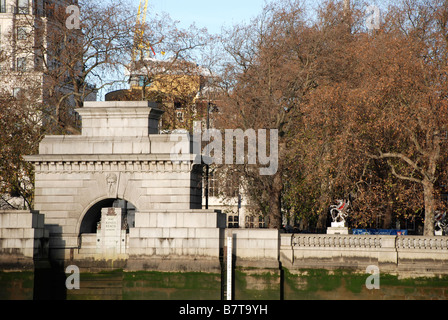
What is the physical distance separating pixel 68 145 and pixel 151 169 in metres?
4.06

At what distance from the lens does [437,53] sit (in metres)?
41.1

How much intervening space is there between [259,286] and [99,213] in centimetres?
891

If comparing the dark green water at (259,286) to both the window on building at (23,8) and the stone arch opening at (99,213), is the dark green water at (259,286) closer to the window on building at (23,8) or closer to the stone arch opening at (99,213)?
the stone arch opening at (99,213)

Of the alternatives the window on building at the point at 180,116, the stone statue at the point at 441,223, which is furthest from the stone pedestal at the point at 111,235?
the window on building at the point at 180,116

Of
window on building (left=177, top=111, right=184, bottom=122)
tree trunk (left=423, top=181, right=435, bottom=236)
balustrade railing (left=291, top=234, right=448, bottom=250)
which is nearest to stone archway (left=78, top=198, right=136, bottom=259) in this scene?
balustrade railing (left=291, top=234, right=448, bottom=250)

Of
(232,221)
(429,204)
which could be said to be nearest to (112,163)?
(429,204)

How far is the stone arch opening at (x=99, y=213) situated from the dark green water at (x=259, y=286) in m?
2.94

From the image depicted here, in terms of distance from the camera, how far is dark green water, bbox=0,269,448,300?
3247 centimetres

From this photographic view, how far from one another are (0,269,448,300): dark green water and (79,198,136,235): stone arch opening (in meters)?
2.94

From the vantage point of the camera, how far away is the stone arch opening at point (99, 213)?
113ft

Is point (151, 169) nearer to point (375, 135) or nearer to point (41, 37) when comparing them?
point (375, 135)

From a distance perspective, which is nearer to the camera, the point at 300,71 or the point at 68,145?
the point at 68,145

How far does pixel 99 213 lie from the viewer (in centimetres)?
3634

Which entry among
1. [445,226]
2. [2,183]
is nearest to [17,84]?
[2,183]
